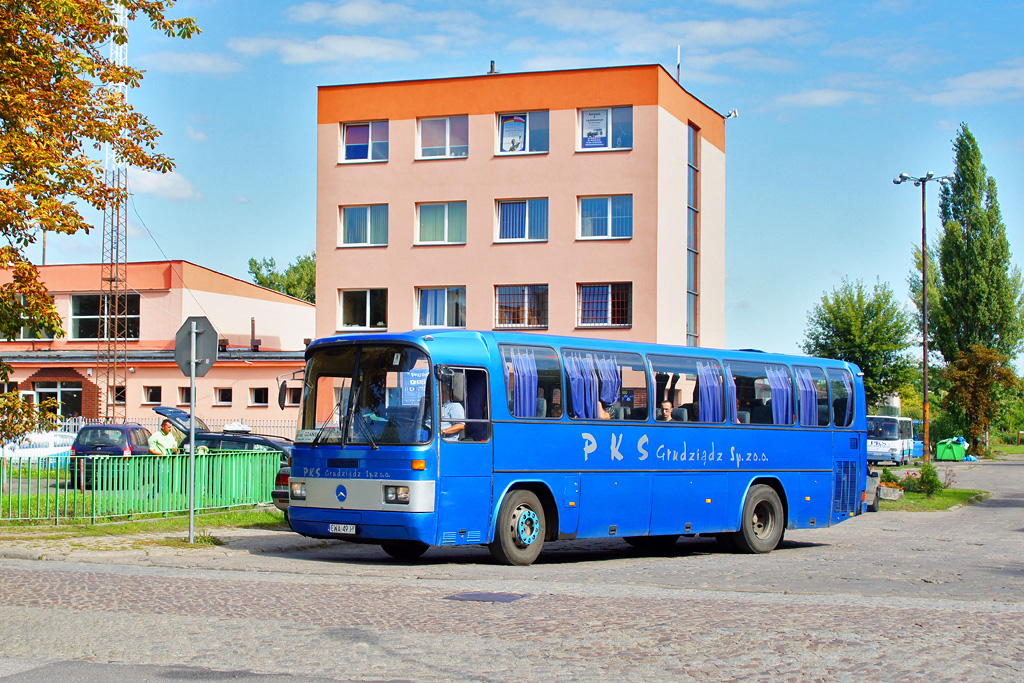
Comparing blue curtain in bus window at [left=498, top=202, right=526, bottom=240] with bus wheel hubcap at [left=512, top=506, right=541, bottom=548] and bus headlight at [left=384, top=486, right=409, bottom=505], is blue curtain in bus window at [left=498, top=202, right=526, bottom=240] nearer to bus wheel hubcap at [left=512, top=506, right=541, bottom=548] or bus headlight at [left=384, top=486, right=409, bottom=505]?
bus wheel hubcap at [left=512, top=506, right=541, bottom=548]

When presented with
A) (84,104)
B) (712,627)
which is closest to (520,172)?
(84,104)

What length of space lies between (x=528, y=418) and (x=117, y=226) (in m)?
40.1

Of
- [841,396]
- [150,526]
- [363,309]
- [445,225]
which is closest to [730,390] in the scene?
[841,396]

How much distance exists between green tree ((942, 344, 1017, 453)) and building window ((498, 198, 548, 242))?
31.0m

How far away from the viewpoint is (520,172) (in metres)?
41.2

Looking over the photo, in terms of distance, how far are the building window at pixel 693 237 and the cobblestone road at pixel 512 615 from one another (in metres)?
27.3

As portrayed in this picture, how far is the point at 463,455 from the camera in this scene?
13742 mm

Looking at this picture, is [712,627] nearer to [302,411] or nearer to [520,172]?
[302,411]

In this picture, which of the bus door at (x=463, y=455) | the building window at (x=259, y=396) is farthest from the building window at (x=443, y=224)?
the bus door at (x=463, y=455)

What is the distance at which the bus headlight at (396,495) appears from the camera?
13.4 metres

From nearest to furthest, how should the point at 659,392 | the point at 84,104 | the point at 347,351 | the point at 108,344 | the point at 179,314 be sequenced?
the point at 347,351, the point at 659,392, the point at 84,104, the point at 108,344, the point at 179,314

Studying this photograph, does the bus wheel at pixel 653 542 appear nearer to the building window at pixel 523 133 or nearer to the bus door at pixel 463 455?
the bus door at pixel 463 455

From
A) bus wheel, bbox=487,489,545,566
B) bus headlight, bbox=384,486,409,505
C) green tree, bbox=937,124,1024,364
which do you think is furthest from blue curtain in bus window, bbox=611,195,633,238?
green tree, bbox=937,124,1024,364

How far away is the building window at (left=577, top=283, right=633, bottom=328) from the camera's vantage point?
40.1 metres
